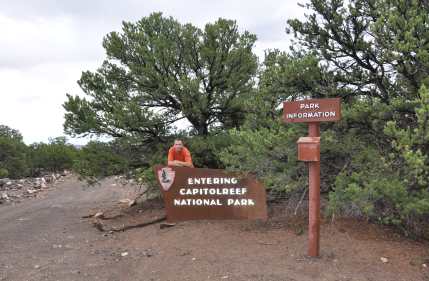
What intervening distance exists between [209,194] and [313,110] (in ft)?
9.26

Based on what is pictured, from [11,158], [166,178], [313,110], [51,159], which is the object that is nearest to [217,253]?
[166,178]

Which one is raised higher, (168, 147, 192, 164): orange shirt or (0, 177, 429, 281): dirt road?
(168, 147, 192, 164): orange shirt

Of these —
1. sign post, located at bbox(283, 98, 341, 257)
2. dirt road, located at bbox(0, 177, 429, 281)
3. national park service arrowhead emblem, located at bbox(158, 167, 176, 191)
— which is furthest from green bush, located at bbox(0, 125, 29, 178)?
sign post, located at bbox(283, 98, 341, 257)

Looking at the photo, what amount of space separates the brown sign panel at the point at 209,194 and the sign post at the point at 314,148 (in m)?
1.72

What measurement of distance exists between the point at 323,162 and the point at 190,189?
8.01 feet

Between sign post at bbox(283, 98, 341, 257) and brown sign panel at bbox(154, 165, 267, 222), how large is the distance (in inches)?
67.8

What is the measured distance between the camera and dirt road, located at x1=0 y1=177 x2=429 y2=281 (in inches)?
222

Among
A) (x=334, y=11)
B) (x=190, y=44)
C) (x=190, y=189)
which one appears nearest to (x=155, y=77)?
(x=190, y=44)

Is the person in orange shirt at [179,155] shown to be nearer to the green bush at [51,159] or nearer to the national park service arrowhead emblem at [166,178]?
the national park service arrowhead emblem at [166,178]

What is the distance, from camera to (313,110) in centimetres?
603

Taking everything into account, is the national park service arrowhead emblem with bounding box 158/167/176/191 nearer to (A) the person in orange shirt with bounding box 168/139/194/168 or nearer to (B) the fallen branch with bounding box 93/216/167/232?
(A) the person in orange shirt with bounding box 168/139/194/168

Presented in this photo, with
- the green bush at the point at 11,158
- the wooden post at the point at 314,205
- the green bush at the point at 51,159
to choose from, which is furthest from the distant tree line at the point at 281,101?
the green bush at the point at 51,159

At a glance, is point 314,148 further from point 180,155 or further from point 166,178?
point 180,155

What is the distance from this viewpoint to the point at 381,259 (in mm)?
5941
